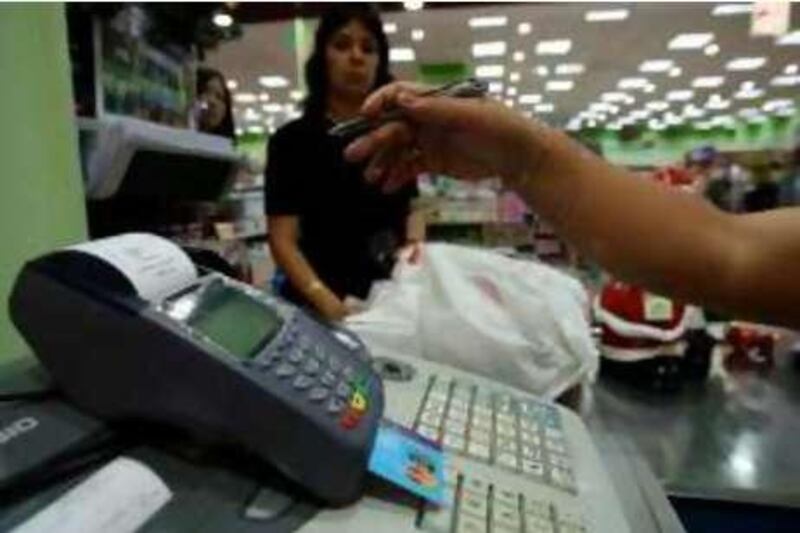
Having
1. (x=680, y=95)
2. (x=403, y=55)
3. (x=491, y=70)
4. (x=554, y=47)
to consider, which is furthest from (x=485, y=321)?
(x=680, y=95)

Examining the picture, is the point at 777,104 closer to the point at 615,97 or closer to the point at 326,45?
the point at 615,97

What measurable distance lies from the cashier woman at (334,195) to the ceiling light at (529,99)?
56.7 ft

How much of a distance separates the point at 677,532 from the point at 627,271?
0.73 ft

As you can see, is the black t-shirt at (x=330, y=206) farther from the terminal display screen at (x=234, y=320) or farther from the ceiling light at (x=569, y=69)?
the ceiling light at (x=569, y=69)

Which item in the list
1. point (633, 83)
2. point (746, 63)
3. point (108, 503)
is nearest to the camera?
point (108, 503)

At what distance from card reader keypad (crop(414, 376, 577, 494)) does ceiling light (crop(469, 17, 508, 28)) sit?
10.1 m

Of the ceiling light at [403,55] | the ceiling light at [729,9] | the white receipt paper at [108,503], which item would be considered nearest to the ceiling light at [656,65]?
the ceiling light at [729,9]

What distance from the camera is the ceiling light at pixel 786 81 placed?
1641 cm

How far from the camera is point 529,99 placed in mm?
19109

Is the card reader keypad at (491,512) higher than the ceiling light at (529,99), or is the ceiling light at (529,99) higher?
the ceiling light at (529,99)

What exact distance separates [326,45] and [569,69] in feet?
45.1

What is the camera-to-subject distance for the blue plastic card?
0.47 meters

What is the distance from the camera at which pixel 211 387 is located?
0.44 meters

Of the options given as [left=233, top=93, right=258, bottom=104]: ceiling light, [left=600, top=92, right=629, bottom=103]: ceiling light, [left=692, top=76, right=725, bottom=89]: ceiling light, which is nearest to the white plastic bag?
[left=692, top=76, right=725, bottom=89]: ceiling light
